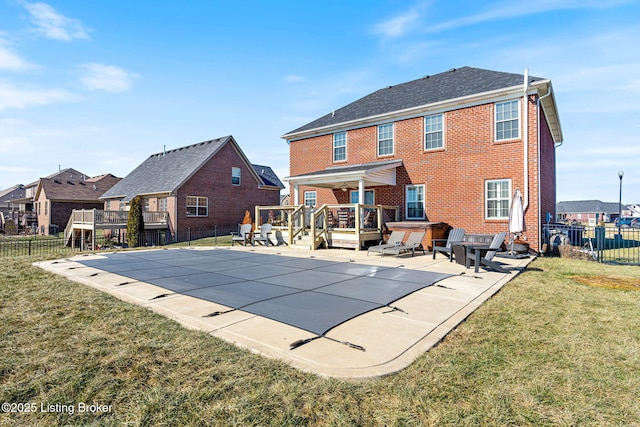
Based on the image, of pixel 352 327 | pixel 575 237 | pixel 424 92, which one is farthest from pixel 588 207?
pixel 352 327

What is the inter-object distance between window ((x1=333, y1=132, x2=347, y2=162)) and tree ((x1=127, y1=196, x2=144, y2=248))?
45.1 feet

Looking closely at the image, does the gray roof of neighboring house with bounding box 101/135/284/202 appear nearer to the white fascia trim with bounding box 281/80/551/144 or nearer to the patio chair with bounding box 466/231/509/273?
the white fascia trim with bounding box 281/80/551/144

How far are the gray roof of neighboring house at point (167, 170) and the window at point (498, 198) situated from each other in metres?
21.2

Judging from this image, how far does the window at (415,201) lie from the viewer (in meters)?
15.5

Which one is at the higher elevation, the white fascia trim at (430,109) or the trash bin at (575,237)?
the white fascia trim at (430,109)

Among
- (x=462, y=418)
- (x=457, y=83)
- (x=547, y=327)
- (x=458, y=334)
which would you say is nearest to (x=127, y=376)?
(x=462, y=418)

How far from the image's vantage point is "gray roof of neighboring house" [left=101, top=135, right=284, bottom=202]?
25828 mm

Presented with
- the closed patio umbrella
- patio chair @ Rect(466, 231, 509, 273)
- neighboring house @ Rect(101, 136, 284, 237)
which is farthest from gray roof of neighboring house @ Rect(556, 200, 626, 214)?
patio chair @ Rect(466, 231, 509, 273)

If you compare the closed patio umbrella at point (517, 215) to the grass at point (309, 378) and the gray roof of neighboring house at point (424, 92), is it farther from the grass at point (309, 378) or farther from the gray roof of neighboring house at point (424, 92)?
the grass at point (309, 378)

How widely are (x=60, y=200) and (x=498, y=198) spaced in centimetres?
4154

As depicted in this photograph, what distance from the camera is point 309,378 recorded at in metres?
2.88

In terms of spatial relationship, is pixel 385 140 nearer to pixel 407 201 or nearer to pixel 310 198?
pixel 407 201

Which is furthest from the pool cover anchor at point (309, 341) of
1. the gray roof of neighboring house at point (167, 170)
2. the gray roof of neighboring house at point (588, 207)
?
the gray roof of neighboring house at point (588, 207)

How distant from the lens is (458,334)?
405 cm
